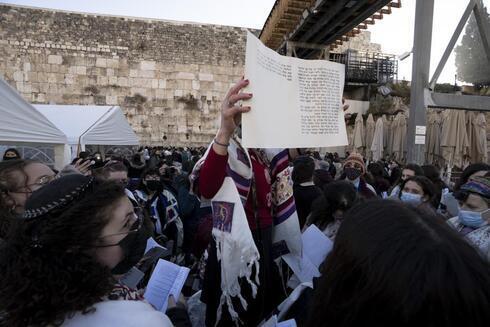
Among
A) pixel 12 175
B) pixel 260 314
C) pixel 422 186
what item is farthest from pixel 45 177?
pixel 422 186

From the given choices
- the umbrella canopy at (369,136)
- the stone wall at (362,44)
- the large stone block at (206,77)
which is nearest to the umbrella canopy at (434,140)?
the umbrella canopy at (369,136)

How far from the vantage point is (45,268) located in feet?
3.68

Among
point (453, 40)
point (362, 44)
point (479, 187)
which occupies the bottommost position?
point (479, 187)

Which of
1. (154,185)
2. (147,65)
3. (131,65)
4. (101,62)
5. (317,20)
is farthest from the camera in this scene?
(147,65)

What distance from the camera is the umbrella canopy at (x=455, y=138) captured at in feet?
23.5

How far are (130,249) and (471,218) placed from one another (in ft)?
7.24

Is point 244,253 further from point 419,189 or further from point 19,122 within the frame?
point 19,122

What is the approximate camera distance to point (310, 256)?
1987 millimetres

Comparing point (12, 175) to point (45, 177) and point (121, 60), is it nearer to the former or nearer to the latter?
point (45, 177)

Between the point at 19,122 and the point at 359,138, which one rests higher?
the point at 19,122

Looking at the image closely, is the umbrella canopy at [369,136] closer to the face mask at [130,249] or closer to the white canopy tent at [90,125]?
the white canopy tent at [90,125]

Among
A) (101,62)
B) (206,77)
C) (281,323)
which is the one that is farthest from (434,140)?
(101,62)

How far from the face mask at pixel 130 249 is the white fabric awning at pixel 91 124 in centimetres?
822

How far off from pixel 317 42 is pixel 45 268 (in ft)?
35.8
